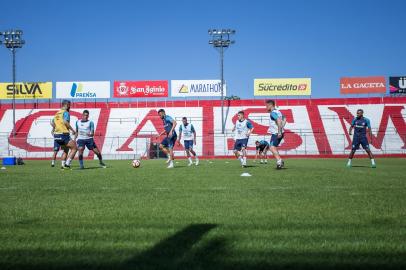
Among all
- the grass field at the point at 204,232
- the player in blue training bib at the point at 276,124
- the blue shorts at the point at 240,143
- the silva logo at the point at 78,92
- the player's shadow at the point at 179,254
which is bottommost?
the grass field at the point at 204,232

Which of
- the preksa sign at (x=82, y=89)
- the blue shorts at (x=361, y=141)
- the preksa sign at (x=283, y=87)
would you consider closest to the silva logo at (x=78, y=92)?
the preksa sign at (x=82, y=89)

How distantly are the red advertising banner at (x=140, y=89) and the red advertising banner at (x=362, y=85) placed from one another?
2544 cm

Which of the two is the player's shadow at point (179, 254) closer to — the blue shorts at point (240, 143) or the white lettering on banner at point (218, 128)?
the blue shorts at point (240, 143)

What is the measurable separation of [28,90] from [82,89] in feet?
24.3

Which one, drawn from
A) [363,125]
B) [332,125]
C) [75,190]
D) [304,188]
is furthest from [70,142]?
[332,125]

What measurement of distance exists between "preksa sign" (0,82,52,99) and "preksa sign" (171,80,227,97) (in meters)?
17.6

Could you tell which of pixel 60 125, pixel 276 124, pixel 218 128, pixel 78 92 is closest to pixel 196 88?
pixel 218 128

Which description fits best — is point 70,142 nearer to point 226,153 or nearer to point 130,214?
point 130,214

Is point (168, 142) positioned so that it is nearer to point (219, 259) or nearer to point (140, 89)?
point (219, 259)

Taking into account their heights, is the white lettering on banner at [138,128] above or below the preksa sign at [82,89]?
below

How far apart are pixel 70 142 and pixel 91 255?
12.2 metres

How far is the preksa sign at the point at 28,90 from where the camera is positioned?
53.7m

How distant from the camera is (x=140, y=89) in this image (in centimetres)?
5475

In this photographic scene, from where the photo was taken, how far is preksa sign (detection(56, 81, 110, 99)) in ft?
178
